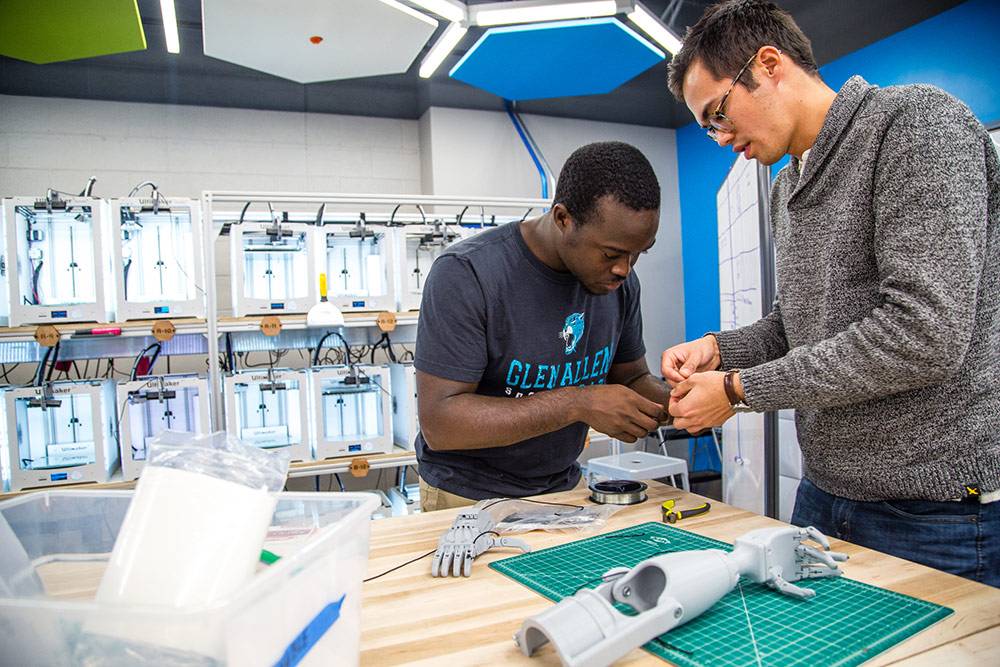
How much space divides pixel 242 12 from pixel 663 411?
9.37 ft

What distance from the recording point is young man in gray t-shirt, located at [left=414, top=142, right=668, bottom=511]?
136 centimetres

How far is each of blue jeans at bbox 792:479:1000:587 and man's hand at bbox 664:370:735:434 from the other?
28 cm

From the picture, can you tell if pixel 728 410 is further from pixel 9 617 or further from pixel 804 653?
pixel 9 617

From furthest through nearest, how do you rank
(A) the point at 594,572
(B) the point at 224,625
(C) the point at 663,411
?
(C) the point at 663,411 < (A) the point at 594,572 < (B) the point at 224,625

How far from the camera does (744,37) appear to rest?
119 cm

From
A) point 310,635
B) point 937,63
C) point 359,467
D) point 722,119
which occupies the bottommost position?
point 359,467

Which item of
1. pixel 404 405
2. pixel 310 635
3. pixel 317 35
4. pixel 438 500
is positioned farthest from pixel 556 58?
pixel 310 635

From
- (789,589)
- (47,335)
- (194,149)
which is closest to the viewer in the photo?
(789,589)

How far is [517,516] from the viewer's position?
1.29 m

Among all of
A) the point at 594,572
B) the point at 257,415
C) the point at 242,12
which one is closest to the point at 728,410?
the point at 594,572

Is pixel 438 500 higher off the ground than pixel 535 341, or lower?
lower

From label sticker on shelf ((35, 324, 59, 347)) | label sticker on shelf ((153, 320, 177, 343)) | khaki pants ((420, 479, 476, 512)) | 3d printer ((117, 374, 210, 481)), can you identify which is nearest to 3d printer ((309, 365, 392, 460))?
3d printer ((117, 374, 210, 481))

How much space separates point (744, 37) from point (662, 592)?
0.96 metres

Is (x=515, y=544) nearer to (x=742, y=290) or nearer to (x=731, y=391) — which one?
(x=731, y=391)
